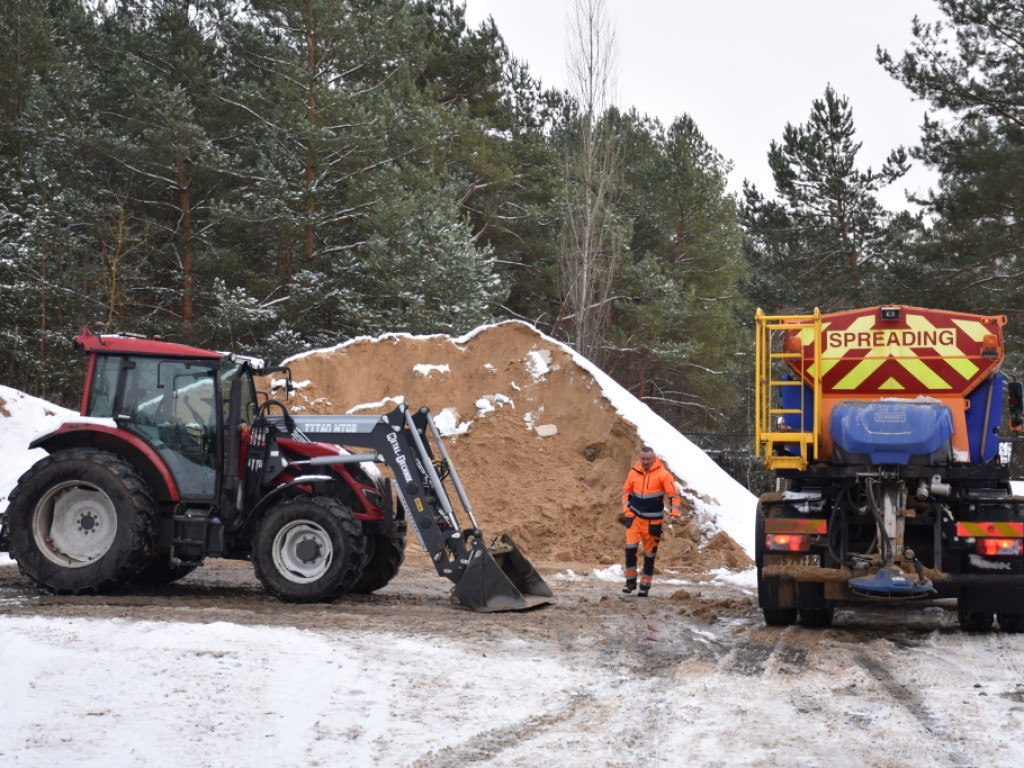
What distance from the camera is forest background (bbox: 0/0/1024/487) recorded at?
2494 cm

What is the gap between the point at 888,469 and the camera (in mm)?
9391

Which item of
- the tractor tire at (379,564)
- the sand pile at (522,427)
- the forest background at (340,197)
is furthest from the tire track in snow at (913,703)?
the forest background at (340,197)

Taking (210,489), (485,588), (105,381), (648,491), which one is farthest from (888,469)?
(105,381)

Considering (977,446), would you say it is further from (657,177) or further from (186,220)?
(657,177)

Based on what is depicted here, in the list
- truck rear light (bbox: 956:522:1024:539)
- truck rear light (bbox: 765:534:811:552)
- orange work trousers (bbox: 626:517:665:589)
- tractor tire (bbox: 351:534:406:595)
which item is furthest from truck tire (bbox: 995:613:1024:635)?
tractor tire (bbox: 351:534:406:595)

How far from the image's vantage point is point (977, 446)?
32.2 ft

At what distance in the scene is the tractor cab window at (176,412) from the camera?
10.2 m

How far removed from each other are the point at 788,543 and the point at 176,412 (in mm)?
5754

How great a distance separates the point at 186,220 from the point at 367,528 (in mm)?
18054

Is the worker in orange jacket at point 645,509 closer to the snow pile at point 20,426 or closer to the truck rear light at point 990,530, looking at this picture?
the truck rear light at point 990,530

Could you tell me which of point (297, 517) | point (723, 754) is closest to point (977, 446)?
point (723, 754)

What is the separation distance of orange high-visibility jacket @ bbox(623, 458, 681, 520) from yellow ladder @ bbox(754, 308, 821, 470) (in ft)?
6.26

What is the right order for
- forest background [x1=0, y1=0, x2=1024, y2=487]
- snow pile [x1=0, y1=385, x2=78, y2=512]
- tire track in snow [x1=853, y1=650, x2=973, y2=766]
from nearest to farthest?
tire track in snow [x1=853, y1=650, x2=973, y2=766], snow pile [x1=0, y1=385, x2=78, y2=512], forest background [x1=0, y1=0, x2=1024, y2=487]

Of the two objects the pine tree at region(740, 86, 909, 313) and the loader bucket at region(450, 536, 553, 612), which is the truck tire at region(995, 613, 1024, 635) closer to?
the loader bucket at region(450, 536, 553, 612)
